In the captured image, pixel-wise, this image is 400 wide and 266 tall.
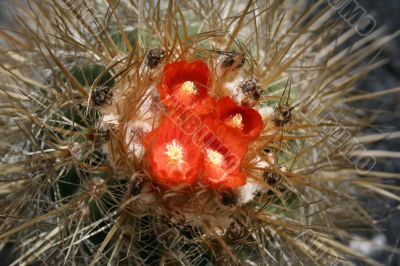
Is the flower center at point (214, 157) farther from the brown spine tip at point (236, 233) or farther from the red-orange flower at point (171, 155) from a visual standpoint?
the brown spine tip at point (236, 233)

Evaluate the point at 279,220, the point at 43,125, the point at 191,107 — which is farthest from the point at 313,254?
the point at 43,125

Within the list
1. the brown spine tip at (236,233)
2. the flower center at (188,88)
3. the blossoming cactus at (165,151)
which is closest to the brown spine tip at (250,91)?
the blossoming cactus at (165,151)

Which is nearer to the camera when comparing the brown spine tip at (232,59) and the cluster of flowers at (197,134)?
the cluster of flowers at (197,134)

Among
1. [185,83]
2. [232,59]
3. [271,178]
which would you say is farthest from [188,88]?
[271,178]

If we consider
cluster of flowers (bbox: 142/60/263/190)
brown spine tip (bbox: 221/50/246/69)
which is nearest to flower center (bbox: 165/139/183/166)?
cluster of flowers (bbox: 142/60/263/190)

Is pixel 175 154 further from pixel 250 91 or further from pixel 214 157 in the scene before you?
pixel 250 91

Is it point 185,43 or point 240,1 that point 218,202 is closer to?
point 185,43

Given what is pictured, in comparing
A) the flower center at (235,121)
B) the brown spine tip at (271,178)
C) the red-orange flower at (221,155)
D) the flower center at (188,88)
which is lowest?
the brown spine tip at (271,178)
